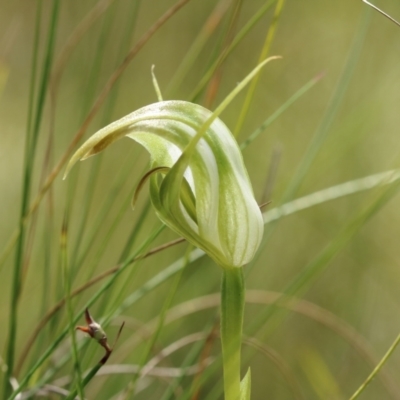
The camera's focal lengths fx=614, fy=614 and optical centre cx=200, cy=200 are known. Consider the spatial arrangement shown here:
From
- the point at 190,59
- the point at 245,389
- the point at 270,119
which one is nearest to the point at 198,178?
the point at 245,389

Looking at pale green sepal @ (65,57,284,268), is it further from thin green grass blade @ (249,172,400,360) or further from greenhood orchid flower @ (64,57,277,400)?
thin green grass blade @ (249,172,400,360)

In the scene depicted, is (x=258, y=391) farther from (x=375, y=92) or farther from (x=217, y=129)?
(x=217, y=129)

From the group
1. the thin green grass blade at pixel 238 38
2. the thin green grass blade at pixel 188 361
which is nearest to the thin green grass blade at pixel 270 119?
the thin green grass blade at pixel 238 38

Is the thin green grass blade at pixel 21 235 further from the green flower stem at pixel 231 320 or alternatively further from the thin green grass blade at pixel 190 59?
the green flower stem at pixel 231 320

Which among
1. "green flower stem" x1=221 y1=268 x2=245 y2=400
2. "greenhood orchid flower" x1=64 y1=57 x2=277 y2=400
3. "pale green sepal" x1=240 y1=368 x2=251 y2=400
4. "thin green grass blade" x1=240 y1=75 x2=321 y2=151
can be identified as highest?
"thin green grass blade" x1=240 y1=75 x2=321 y2=151

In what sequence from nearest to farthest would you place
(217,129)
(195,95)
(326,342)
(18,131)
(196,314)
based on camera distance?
1. (217,129)
2. (195,95)
3. (196,314)
4. (326,342)
5. (18,131)

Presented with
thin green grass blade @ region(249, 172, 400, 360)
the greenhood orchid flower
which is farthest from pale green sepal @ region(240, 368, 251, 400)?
thin green grass blade @ region(249, 172, 400, 360)

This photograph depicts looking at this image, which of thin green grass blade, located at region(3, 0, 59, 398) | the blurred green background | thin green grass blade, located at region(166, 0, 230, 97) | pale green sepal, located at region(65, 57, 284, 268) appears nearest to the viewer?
pale green sepal, located at region(65, 57, 284, 268)

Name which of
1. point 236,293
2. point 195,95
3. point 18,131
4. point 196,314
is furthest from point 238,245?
point 18,131
